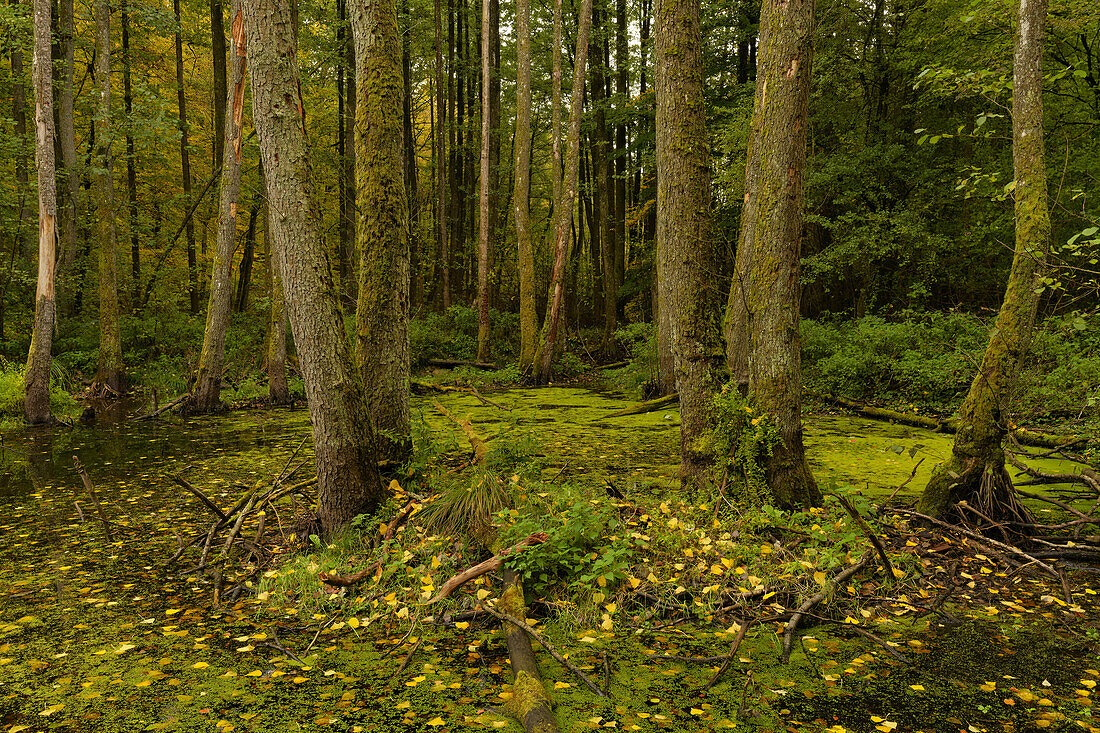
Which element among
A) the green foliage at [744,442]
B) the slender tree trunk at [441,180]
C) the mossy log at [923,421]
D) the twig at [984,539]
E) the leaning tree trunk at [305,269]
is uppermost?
the slender tree trunk at [441,180]

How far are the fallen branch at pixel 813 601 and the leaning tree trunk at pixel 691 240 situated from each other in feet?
4.50

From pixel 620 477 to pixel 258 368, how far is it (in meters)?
11.3

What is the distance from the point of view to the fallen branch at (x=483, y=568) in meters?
3.20

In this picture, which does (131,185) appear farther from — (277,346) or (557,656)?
(557,656)

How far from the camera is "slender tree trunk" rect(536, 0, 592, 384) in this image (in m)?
12.7

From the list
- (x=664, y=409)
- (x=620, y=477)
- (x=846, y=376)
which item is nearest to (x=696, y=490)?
(x=620, y=477)

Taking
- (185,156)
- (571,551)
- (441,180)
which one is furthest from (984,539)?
(185,156)

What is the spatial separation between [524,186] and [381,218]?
9.56 meters

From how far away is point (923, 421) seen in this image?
801cm

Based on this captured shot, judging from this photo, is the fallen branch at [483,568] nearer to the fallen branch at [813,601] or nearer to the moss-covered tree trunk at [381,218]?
the fallen branch at [813,601]

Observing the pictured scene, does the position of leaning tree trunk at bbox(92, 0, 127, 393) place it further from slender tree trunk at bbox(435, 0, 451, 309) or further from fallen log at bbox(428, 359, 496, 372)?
slender tree trunk at bbox(435, 0, 451, 309)

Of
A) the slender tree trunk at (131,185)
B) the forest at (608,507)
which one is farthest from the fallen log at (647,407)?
the slender tree trunk at (131,185)

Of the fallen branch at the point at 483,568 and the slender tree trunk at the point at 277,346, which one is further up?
the slender tree trunk at the point at 277,346

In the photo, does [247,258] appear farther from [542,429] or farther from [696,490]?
[696,490]
